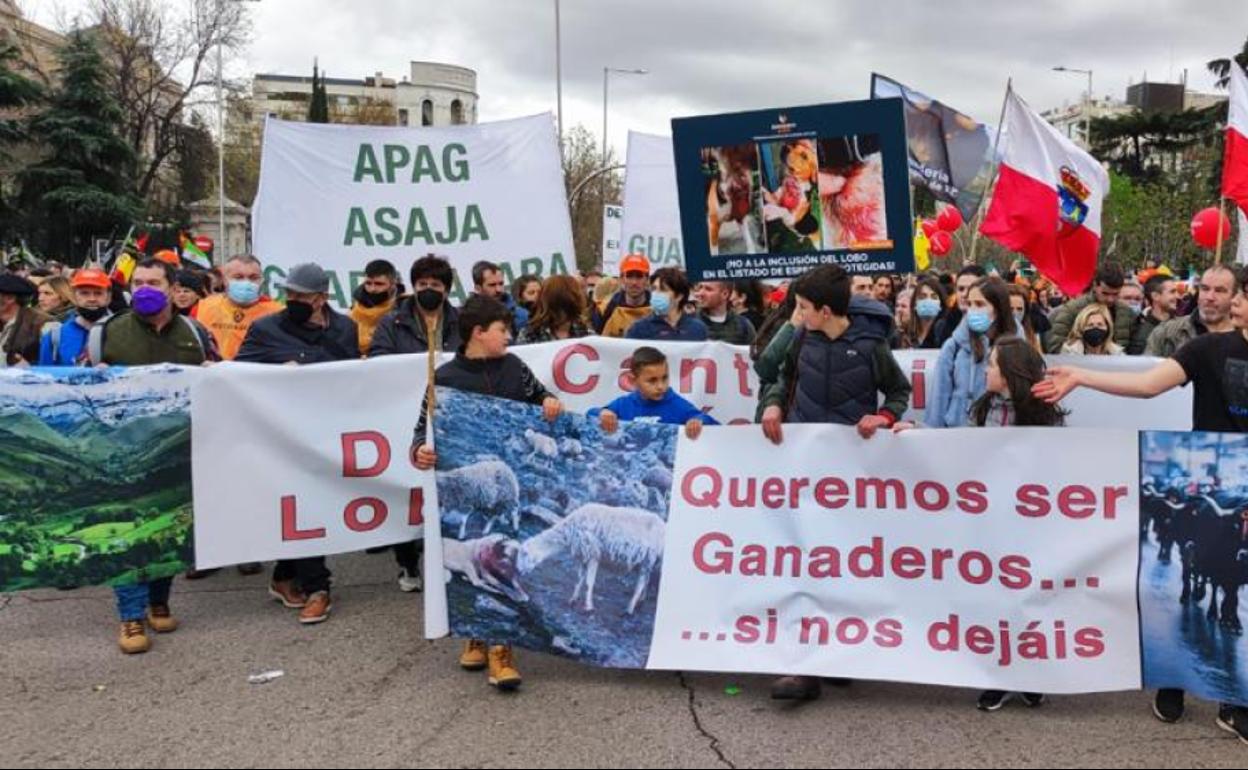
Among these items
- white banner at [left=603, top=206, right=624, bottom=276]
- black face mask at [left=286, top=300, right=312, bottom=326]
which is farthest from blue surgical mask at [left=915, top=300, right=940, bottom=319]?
A: white banner at [left=603, top=206, right=624, bottom=276]

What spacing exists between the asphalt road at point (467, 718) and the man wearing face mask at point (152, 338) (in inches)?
12.2

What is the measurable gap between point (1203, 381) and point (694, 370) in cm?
305

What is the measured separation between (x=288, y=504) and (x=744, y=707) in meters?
2.56

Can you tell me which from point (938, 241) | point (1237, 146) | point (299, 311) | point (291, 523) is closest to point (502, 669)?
point (291, 523)

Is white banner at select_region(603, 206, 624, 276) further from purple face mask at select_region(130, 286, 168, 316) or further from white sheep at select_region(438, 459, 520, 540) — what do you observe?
white sheep at select_region(438, 459, 520, 540)

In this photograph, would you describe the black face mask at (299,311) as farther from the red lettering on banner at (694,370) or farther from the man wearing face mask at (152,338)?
the red lettering on banner at (694,370)

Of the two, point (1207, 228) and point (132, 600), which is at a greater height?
point (1207, 228)

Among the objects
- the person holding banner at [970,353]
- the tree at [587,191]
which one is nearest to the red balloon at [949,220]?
the person holding banner at [970,353]

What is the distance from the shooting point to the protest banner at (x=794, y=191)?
5.26 metres

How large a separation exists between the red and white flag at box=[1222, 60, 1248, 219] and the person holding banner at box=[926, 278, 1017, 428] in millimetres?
2837

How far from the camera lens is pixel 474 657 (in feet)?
15.2

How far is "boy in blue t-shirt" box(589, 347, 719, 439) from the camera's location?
4.78m

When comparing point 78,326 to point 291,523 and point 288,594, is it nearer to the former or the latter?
point 291,523

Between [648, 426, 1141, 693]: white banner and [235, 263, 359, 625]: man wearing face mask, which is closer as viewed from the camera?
[648, 426, 1141, 693]: white banner
